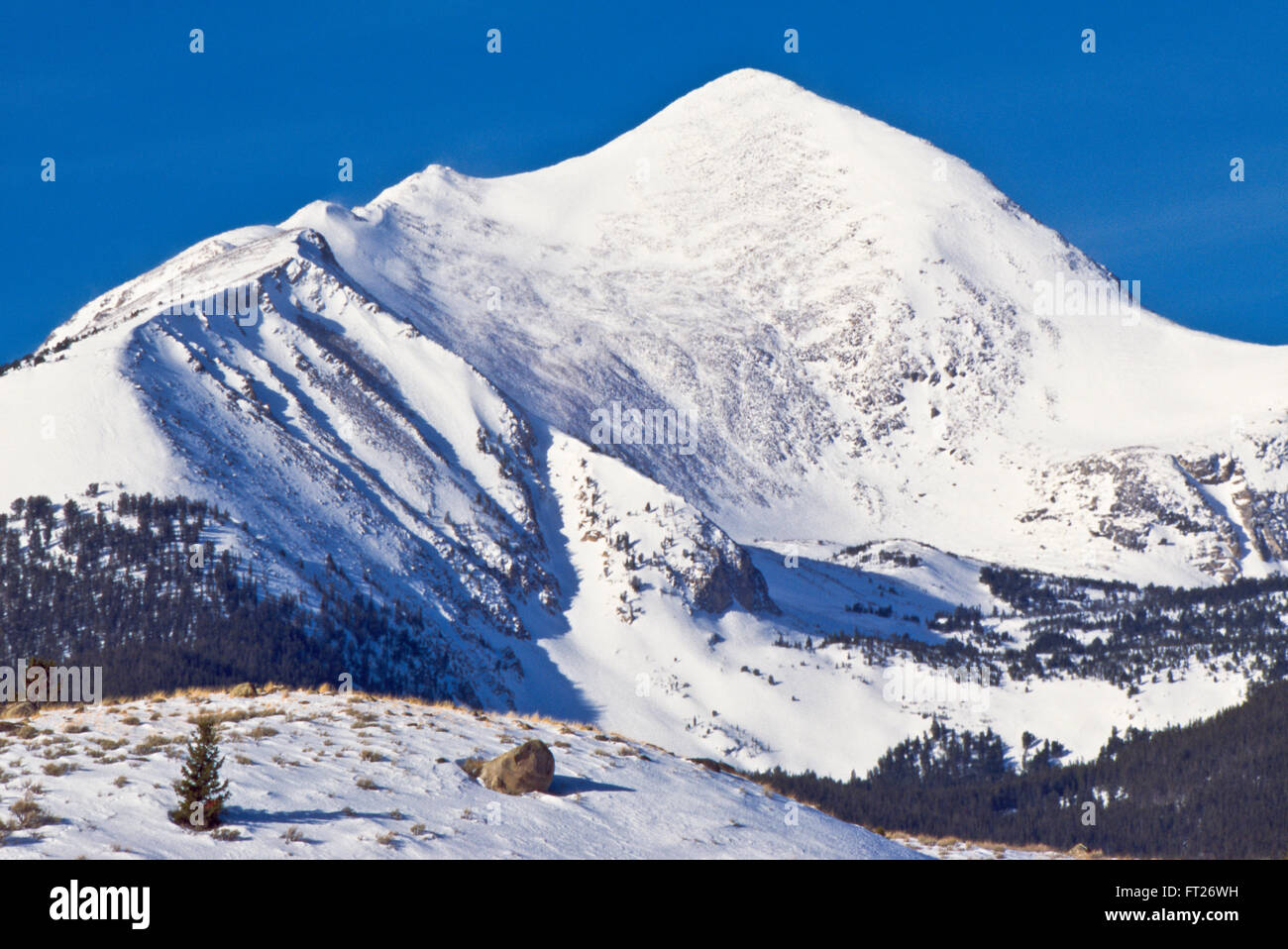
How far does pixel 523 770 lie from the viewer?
155ft

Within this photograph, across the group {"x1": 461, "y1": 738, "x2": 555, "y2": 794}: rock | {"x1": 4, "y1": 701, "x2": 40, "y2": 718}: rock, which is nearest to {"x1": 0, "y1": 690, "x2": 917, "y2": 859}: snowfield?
{"x1": 461, "y1": 738, "x2": 555, "y2": 794}: rock

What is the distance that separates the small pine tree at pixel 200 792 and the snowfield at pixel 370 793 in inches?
17.0

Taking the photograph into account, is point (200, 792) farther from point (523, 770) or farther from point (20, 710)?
point (20, 710)

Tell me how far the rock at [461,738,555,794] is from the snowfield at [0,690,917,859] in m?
0.40

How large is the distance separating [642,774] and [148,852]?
19425 mm

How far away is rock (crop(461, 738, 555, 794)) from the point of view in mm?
47094

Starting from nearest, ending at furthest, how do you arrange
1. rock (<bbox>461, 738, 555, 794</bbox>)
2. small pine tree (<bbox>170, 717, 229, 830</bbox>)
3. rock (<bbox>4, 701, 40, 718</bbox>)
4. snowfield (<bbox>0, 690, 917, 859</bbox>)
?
small pine tree (<bbox>170, 717, 229, 830</bbox>) < snowfield (<bbox>0, 690, 917, 859</bbox>) < rock (<bbox>461, 738, 555, 794</bbox>) < rock (<bbox>4, 701, 40, 718</bbox>)

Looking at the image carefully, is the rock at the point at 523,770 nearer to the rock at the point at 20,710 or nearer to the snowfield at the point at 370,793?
the snowfield at the point at 370,793

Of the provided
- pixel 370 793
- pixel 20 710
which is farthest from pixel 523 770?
pixel 20 710

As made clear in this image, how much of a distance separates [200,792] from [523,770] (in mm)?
10774

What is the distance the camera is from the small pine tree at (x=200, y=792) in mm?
39188

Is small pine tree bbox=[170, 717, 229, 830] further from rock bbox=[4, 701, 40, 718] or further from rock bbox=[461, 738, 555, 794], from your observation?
rock bbox=[4, 701, 40, 718]
